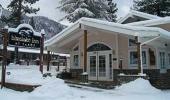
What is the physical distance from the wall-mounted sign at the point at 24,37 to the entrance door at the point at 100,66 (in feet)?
19.5

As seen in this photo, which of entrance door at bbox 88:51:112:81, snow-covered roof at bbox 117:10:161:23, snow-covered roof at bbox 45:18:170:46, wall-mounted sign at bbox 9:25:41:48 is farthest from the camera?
snow-covered roof at bbox 117:10:161:23

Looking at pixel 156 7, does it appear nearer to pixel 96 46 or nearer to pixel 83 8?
pixel 83 8

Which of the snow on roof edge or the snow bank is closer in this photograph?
the snow bank

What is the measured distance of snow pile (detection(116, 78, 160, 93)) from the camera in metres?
14.3

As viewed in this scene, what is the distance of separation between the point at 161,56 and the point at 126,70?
249 centimetres

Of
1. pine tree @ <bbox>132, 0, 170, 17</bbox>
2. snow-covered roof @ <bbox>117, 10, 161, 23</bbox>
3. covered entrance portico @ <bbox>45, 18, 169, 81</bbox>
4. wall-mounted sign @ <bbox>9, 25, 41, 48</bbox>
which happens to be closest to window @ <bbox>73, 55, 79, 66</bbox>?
covered entrance portico @ <bbox>45, 18, 169, 81</bbox>

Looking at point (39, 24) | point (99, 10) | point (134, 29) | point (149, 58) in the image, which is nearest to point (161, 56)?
point (149, 58)

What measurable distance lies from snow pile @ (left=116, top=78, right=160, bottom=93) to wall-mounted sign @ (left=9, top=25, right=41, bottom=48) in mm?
5471

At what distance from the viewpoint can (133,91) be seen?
14.1 m

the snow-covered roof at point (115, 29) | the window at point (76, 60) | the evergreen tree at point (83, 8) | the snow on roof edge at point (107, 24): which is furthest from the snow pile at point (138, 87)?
the evergreen tree at point (83, 8)

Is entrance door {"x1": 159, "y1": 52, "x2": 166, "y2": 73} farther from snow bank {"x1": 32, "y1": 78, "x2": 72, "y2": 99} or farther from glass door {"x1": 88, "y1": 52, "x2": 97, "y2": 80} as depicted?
snow bank {"x1": 32, "y1": 78, "x2": 72, "y2": 99}

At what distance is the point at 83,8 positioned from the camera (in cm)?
3750

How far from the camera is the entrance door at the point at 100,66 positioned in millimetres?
20656

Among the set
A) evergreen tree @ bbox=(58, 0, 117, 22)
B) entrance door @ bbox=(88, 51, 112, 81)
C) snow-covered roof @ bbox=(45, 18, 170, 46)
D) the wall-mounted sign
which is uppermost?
evergreen tree @ bbox=(58, 0, 117, 22)
